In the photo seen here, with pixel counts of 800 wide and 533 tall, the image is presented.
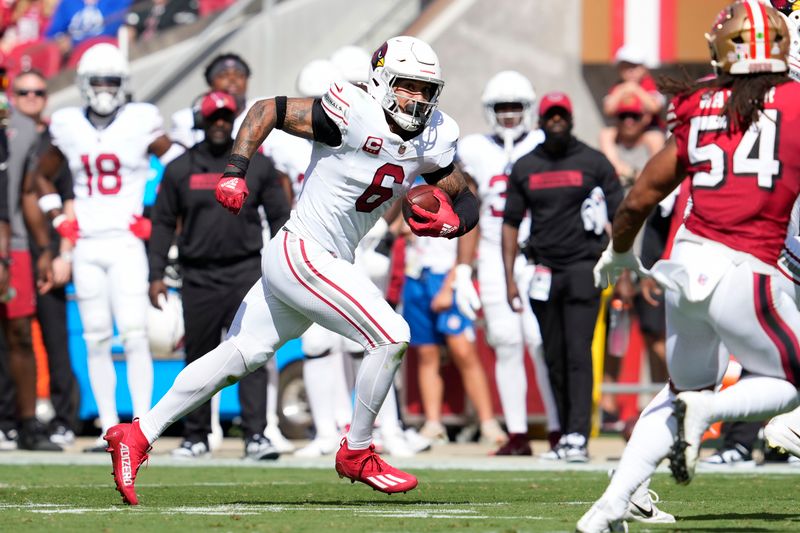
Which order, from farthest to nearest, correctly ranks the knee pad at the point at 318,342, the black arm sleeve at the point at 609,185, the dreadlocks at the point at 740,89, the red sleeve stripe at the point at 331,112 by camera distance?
the knee pad at the point at 318,342 < the black arm sleeve at the point at 609,185 < the red sleeve stripe at the point at 331,112 < the dreadlocks at the point at 740,89

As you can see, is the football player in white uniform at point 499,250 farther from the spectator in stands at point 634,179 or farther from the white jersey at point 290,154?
the white jersey at point 290,154

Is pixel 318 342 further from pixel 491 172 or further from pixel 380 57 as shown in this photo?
pixel 380 57

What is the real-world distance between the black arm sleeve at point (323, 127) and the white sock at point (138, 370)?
3819mm

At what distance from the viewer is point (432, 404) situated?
11617 mm

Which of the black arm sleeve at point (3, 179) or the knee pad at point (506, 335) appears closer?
the black arm sleeve at point (3, 179)

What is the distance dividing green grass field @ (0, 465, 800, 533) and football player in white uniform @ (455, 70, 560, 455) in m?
1.93

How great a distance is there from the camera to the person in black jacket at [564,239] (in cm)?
981

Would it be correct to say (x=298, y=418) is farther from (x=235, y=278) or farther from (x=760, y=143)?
(x=760, y=143)

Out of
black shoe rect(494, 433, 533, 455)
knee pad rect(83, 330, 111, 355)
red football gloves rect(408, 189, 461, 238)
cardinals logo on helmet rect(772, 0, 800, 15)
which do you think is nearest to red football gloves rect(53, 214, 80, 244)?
knee pad rect(83, 330, 111, 355)

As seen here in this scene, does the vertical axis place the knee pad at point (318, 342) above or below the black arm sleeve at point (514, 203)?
below

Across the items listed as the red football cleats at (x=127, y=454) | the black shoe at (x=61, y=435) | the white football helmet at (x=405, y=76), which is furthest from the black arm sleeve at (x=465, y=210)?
the black shoe at (x=61, y=435)

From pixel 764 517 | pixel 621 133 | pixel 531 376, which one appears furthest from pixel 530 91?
pixel 764 517

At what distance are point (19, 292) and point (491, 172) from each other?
3.01 m

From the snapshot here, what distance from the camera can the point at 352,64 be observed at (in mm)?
11445
